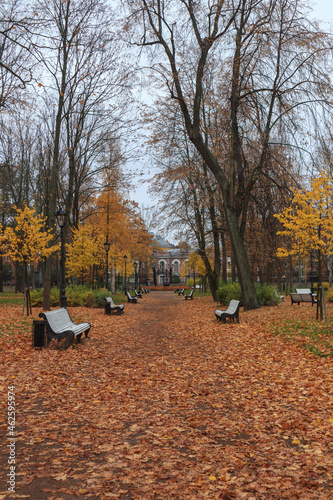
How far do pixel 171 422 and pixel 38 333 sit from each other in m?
5.09

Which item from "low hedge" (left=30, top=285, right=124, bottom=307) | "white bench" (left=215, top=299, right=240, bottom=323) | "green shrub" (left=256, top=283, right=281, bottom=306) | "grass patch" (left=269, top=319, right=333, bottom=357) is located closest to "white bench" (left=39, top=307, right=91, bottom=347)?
"white bench" (left=215, top=299, right=240, bottom=323)

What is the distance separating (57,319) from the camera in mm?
9711

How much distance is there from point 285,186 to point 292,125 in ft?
7.75

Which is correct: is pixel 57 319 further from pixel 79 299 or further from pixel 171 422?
pixel 79 299

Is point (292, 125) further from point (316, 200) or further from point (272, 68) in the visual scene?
point (316, 200)

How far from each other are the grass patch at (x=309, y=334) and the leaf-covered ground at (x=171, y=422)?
0.23 meters

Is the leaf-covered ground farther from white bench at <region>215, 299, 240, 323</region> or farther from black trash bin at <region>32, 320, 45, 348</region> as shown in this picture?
white bench at <region>215, 299, 240, 323</region>

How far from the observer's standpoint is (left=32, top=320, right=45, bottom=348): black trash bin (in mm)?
8914

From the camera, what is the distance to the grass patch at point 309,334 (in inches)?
327

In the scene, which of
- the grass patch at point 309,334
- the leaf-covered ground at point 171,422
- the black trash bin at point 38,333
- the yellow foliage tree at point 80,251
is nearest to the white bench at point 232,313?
the grass patch at point 309,334

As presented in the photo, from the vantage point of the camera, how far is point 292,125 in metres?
14.0

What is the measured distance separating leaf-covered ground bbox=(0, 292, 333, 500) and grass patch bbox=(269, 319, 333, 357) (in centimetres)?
23


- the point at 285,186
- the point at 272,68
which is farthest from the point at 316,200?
the point at 272,68

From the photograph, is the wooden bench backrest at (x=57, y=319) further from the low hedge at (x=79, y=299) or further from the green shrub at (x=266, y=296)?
the green shrub at (x=266, y=296)
